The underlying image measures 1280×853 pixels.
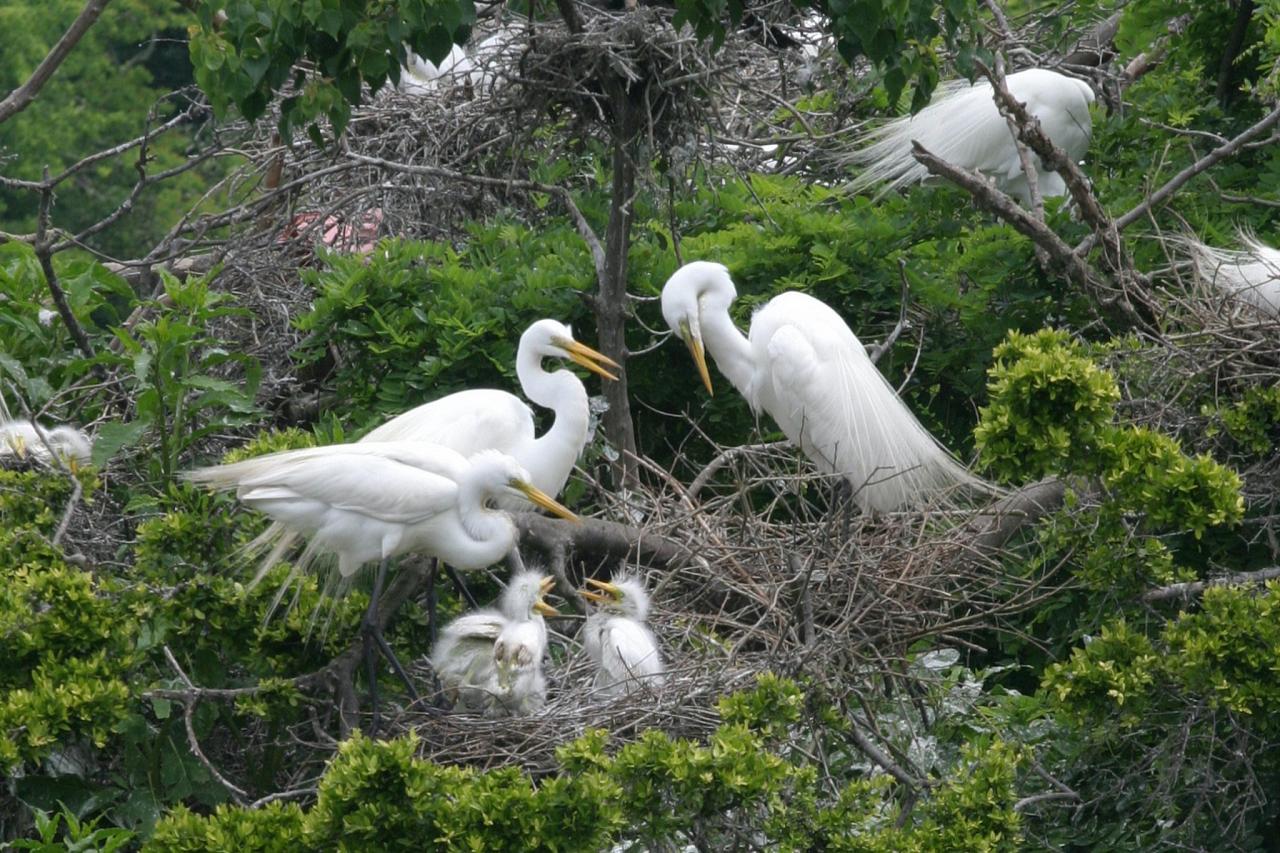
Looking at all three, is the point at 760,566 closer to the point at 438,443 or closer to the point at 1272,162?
the point at 438,443

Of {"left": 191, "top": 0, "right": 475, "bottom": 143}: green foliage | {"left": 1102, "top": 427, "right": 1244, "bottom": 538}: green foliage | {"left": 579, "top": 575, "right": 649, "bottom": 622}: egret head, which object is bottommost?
{"left": 579, "top": 575, "right": 649, "bottom": 622}: egret head

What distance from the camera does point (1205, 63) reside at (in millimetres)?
6449

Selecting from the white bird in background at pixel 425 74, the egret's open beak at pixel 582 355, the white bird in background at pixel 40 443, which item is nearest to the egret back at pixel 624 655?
the egret's open beak at pixel 582 355

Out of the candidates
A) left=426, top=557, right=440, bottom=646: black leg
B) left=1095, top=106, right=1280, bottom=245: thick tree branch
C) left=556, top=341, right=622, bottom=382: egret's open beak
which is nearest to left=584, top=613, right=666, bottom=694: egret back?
left=426, top=557, right=440, bottom=646: black leg

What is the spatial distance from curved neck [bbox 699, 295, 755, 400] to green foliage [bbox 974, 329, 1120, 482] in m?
1.75

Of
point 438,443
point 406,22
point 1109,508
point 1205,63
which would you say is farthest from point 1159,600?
point 1205,63

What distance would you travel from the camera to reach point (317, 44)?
4352 mm

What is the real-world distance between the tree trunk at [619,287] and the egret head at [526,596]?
784 mm

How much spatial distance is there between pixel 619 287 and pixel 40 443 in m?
1.67

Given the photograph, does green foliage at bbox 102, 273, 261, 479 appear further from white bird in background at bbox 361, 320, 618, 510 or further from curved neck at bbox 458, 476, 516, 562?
curved neck at bbox 458, 476, 516, 562

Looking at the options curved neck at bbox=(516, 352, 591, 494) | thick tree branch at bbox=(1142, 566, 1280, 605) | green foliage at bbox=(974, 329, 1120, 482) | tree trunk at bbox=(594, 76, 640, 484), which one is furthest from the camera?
tree trunk at bbox=(594, 76, 640, 484)

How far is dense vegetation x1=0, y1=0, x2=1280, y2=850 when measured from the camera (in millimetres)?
3574

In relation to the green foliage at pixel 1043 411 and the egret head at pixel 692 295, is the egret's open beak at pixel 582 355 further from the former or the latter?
the green foliage at pixel 1043 411

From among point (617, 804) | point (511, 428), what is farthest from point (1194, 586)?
point (511, 428)
